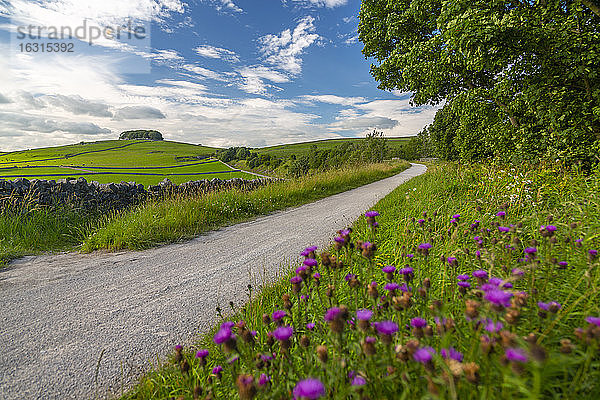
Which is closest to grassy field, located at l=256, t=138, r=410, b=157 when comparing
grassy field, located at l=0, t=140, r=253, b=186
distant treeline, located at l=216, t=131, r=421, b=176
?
distant treeline, located at l=216, t=131, r=421, b=176

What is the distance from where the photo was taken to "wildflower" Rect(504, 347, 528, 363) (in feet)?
2.68

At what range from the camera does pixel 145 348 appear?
2545 mm

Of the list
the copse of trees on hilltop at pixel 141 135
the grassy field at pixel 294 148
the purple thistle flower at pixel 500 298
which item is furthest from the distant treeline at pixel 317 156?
the copse of trees on hilltop at pixel 141 135

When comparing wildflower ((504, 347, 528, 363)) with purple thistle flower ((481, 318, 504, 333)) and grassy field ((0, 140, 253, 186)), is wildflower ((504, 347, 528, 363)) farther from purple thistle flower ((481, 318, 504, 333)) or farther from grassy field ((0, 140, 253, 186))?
grassy field ((0, 140, 253, 186))

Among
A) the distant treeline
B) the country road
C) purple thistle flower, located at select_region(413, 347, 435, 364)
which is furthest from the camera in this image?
the distant treeline

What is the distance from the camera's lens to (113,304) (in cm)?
339

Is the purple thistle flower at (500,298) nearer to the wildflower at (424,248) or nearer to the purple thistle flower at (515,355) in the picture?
the purple thistle flower at (515,355)

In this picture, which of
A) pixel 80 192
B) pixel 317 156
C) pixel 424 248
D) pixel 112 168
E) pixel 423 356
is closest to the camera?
→ pixel 423 356

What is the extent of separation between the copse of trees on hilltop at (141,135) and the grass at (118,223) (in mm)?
91765

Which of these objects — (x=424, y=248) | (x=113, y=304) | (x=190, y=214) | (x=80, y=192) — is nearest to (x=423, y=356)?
(x=424, y=248)

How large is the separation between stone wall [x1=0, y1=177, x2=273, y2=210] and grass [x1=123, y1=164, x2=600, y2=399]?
7.58 m

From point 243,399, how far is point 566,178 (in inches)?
275

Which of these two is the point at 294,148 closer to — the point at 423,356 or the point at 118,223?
the point at 118,223

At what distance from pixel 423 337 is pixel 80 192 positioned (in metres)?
10.1
